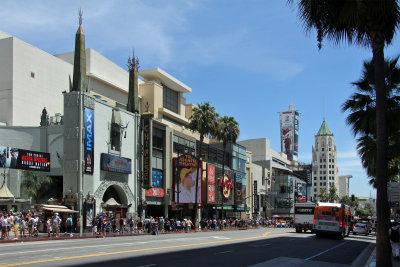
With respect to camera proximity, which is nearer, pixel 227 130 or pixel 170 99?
pixel 227 130

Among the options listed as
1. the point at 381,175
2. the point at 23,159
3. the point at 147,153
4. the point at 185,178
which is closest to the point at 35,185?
the point at 23,159

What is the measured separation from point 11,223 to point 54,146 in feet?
45.6

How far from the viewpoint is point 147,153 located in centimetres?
4931

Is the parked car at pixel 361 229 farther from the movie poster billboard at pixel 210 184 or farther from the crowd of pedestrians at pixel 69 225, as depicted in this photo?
the movie poster billboard at pixel 210 184

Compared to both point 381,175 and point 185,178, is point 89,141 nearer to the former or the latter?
point 185,178

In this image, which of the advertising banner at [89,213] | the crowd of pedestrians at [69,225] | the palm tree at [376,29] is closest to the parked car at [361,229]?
the crowd of pedestrians at [69,225]

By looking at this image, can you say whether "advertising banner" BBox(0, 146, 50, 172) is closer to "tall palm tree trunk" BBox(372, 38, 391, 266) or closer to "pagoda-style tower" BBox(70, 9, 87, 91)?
"pagoda-style tower" BBox(70, 9, 87, 91)

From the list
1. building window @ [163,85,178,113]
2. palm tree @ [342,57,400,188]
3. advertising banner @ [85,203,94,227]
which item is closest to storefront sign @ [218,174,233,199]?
building window @ [163,85,178,113]

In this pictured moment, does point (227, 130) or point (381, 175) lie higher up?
point (227, 130)

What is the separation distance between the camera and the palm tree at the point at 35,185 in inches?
1570

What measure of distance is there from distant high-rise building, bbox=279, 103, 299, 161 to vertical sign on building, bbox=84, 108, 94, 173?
149132 millimetres

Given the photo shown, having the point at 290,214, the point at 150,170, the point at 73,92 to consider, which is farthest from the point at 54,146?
the point at 290,214

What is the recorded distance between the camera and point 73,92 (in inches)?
1585

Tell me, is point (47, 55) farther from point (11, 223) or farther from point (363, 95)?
point (363, 95)
